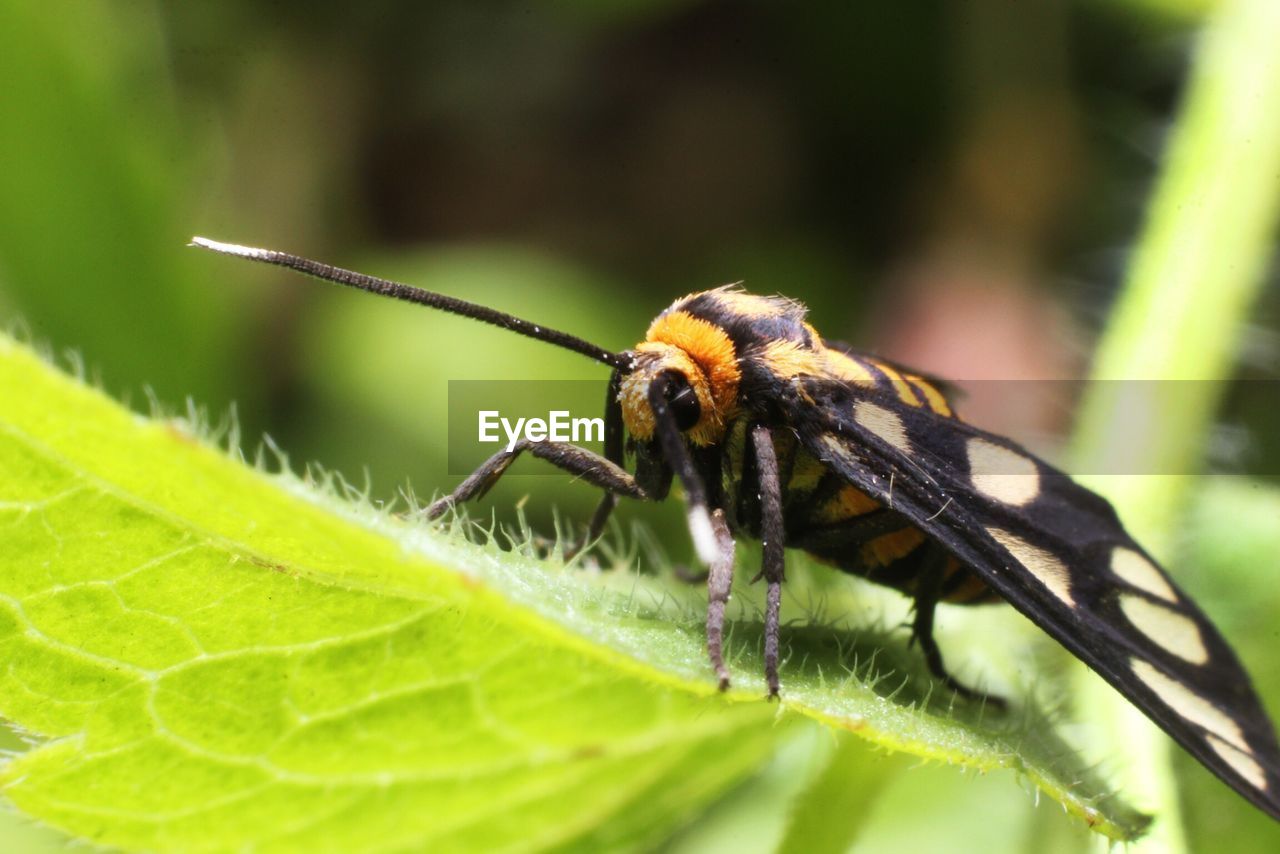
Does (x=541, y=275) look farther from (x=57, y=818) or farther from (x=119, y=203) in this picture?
(x=57, y=818)

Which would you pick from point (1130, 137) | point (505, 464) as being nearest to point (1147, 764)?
point (505, 464)

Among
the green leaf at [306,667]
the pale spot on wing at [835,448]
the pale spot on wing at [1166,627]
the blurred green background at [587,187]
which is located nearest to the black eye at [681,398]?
the pale spot on wing at [835,448]

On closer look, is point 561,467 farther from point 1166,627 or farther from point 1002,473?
point 1166,627

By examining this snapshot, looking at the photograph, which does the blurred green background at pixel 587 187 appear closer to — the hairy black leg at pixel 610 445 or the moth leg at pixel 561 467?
the hairy black leg at pixel 610 445

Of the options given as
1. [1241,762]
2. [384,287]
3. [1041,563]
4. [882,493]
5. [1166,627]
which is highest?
[384,287]

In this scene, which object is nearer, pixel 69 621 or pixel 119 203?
pixel 69 621

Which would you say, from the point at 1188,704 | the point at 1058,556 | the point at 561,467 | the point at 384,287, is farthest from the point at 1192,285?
the point at 384,287

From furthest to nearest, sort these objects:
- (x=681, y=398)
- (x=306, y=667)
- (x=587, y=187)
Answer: (x=587, y=187) → (x=681, y=398) → (x=306, y=667)
